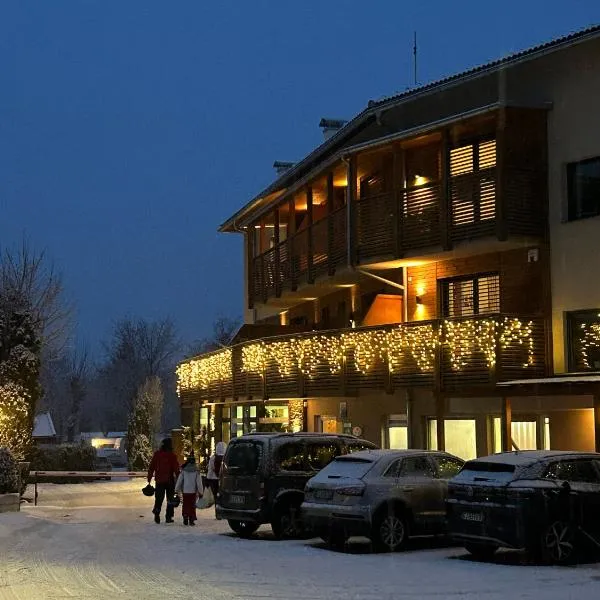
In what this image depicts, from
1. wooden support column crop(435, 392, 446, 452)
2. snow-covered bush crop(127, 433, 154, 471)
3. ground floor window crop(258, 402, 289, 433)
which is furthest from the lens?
snow-covered bush crop(127, 433, 154, 471)

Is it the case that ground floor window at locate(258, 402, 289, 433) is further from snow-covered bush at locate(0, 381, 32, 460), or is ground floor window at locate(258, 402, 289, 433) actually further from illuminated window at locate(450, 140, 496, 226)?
illuminated window at locate(450, 140, 496, 226)

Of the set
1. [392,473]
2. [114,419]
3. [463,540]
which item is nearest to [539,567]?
[463,540]

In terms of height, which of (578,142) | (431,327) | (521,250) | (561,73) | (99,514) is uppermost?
(561,73)

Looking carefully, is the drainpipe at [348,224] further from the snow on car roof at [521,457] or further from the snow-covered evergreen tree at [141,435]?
the snow-covered evergreen tree at [141,435]

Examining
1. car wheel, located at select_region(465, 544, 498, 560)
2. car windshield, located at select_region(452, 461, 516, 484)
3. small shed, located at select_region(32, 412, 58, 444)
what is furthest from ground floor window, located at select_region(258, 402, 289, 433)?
small shed, located at select_region(32, 412, 58, 444)

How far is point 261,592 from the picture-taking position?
12.9m

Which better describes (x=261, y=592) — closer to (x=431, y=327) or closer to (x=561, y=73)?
(x=431, y=327)

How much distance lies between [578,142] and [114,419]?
3495 inches

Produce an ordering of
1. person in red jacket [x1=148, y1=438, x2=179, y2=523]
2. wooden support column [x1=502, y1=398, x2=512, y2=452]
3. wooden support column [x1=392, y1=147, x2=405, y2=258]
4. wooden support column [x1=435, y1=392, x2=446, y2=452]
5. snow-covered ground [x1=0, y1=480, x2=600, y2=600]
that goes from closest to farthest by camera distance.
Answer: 1. snow-covered ground [x1=0, y1=480, x2=600, y2=600]
2. wooden support column [x1=502, y1=398, x2=512, y2=452]
3. person in red jacket [x1=148, y1=438, x2=179, y2=523]
4. wooden support column [x1=435, y1=392, x2=446, y2=452]
5. wooden support column [x1=392, y1=147, x2=405, y2=258]

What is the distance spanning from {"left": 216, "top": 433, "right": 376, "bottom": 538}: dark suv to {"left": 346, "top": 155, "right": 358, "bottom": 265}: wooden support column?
8259mm

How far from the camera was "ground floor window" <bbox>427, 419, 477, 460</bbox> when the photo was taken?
25953 mm

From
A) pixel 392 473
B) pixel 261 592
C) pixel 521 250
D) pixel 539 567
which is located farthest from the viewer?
pixel 521 250

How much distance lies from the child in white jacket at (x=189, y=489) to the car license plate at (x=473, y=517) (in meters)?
7.71

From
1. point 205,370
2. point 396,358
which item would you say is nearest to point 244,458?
point 396,358
